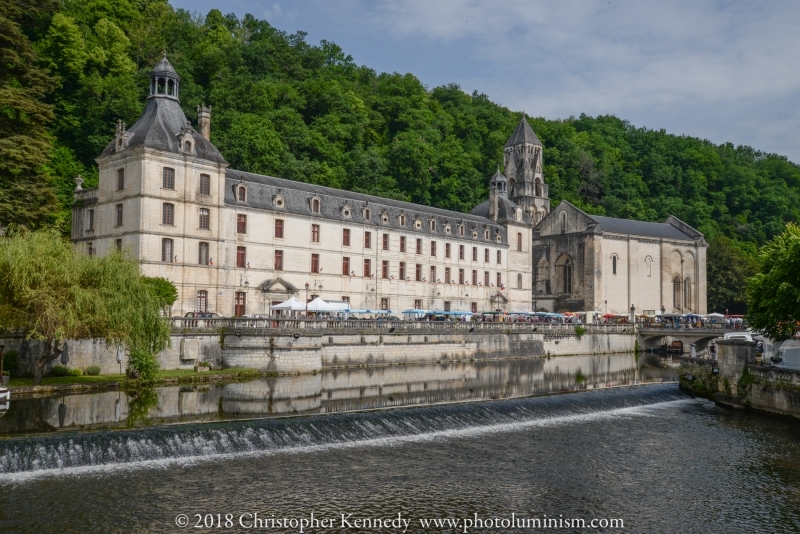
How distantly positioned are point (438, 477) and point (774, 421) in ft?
50.9

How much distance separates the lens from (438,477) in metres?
18.5

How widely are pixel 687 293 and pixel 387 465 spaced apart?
7219 cm

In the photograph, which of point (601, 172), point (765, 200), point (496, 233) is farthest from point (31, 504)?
point (765, 200)

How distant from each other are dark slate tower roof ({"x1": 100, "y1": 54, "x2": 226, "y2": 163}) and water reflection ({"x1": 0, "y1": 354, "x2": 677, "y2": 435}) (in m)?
16.3

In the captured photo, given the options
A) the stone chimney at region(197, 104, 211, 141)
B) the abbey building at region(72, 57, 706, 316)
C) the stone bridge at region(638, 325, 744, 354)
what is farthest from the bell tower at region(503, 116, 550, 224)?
the stone chimney at region(197, 104, 211, 141)

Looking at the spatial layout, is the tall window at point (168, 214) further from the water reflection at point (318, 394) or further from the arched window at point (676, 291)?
the arched window at point (676, 291)

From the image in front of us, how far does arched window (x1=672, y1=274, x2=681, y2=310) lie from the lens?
82125mm

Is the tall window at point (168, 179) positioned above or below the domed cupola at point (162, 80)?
below

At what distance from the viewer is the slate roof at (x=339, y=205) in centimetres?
4738

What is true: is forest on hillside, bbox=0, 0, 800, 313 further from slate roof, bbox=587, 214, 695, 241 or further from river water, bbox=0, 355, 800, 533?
river water, bbox=0, 355, 800, 533

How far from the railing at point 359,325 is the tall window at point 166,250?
6.74 m

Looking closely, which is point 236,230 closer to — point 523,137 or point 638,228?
point 523,137

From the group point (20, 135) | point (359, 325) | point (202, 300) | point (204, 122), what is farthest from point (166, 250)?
point (359, 325)

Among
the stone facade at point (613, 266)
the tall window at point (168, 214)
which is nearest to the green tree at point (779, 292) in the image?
the tall window at point (168, 214)
